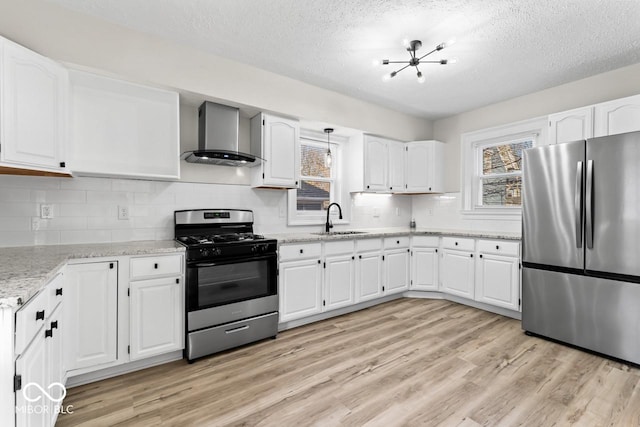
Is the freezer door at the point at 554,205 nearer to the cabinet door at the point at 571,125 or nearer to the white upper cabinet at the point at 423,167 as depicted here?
the cabinet door at the point at 571,125

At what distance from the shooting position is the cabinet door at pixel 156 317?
222 centimetres

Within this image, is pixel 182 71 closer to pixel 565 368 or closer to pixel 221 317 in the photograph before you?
pixel 221 317

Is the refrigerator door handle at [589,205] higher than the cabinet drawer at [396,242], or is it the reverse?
the refrigerator door handle at [589,205]

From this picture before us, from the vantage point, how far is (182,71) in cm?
263

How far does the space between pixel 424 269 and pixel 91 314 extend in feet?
11.7

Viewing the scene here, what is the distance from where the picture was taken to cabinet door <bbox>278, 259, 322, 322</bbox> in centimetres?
298

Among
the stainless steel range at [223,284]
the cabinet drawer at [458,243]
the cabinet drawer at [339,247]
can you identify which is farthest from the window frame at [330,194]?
the cabinet drawer at [458,243]

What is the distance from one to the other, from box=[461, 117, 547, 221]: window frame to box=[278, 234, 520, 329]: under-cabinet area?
0.66 meters

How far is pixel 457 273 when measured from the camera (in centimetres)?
387

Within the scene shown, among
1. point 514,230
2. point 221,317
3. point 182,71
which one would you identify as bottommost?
point 221,317

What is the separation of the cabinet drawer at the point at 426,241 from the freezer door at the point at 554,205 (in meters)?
1.14

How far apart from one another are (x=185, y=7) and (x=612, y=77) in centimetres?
396

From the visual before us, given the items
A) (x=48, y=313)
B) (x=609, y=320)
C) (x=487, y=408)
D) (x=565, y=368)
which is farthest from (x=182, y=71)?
(x=609, y=320)

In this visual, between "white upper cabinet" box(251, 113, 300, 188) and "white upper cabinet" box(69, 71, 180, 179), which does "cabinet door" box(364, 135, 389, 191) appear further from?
"white upper cabinet" box(69, 71, 180, 179)
